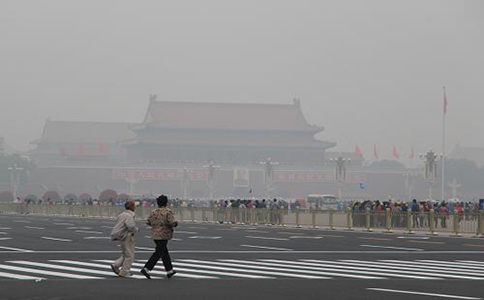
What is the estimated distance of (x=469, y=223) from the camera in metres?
38.1

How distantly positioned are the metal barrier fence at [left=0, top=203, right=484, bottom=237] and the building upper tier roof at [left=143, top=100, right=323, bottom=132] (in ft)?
292

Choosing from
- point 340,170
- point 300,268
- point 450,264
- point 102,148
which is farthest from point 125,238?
point 102,148

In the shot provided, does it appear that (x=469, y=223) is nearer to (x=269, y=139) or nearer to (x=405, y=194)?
(x=405, y=194)

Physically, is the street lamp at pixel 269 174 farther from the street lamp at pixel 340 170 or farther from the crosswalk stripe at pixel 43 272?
the crosswalk stripe at pixel 43 272

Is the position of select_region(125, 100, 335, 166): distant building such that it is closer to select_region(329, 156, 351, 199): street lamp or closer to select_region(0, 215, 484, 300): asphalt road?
select_region(329, 156, 351, 199): street lamp

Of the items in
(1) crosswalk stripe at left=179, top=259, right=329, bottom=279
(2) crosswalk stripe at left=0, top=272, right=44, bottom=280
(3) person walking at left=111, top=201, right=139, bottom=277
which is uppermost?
(3) person walking at left=111, top=201, right=139, bottom=277

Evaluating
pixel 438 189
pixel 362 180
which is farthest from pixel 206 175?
pixel 438 189

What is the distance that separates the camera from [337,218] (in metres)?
44.8

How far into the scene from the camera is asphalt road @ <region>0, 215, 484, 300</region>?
1559 centimetres

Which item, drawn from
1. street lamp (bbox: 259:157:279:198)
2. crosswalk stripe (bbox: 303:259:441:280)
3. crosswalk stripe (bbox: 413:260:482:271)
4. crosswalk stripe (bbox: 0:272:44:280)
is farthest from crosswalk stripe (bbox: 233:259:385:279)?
street lamp (bbox: 259:157:279:198)

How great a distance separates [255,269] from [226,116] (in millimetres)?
138213

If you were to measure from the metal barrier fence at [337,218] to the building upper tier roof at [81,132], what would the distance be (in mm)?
105115

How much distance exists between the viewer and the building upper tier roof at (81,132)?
170 m

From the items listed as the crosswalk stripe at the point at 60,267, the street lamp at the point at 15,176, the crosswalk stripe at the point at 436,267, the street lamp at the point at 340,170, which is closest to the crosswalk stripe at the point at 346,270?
the crosswalk stripe at the point at 436,267
